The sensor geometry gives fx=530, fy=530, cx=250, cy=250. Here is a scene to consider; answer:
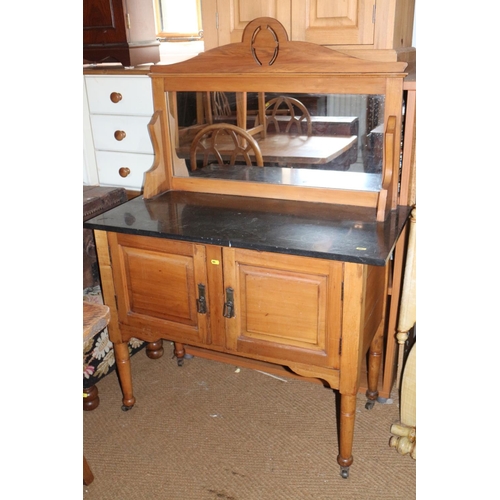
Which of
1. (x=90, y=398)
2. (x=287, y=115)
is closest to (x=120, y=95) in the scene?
(x=287, y=115)

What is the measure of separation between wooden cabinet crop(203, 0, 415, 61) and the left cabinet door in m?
0.73

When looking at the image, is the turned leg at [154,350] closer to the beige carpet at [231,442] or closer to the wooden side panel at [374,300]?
the beige carpet at [231,442]

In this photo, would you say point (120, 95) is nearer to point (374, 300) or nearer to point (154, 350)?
point (154, 350)

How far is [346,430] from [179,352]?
0.90 meters

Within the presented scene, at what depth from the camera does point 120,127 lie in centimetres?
218

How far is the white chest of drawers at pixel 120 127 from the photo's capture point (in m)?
2.08

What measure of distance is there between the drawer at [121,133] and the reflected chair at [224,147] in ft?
0.88

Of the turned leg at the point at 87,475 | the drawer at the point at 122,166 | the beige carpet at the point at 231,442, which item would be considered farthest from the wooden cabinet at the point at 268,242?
the turned leg at the point at 87,475

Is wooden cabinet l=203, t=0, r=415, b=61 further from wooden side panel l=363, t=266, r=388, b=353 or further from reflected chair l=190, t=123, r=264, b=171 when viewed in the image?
wooden side panel l=363, t=266, r=388, b=353

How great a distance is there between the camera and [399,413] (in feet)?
6.40

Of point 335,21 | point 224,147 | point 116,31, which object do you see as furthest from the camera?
point 116,31

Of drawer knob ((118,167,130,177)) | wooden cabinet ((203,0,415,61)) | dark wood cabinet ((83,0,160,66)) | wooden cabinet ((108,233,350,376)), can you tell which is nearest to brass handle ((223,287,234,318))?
wooden cabinet ((108,233,350,376))

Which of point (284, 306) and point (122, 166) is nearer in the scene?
point (284, 306)
